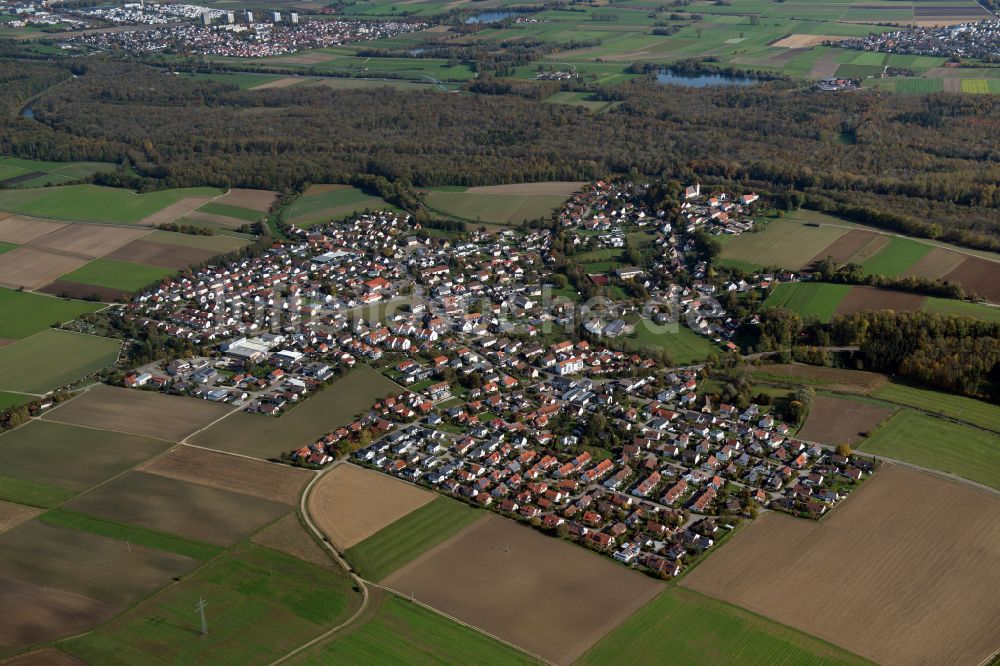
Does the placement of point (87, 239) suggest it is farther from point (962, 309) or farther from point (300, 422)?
point (962, 309)

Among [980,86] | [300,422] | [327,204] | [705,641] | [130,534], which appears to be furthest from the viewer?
[980,86]

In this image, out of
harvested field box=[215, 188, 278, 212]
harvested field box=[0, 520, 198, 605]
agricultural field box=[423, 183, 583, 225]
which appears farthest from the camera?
harvested field box=[215, 188, 278, 212]

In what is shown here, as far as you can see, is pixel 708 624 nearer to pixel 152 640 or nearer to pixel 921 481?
pixel 921 481

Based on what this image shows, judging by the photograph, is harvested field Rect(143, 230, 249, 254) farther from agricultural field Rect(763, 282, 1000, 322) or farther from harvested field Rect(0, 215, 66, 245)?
agricultural field Rect(763, 282, 1000, 322)

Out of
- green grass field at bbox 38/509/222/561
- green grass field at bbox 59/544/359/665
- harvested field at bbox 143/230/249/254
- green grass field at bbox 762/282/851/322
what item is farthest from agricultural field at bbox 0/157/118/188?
green grass field at bbox 59/544/359/665

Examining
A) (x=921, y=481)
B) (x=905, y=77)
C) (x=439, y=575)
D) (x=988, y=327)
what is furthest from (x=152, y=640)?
(x=905, y=77)

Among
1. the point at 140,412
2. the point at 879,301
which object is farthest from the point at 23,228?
the point at 879,301

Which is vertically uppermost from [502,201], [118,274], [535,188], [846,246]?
[535,188]
